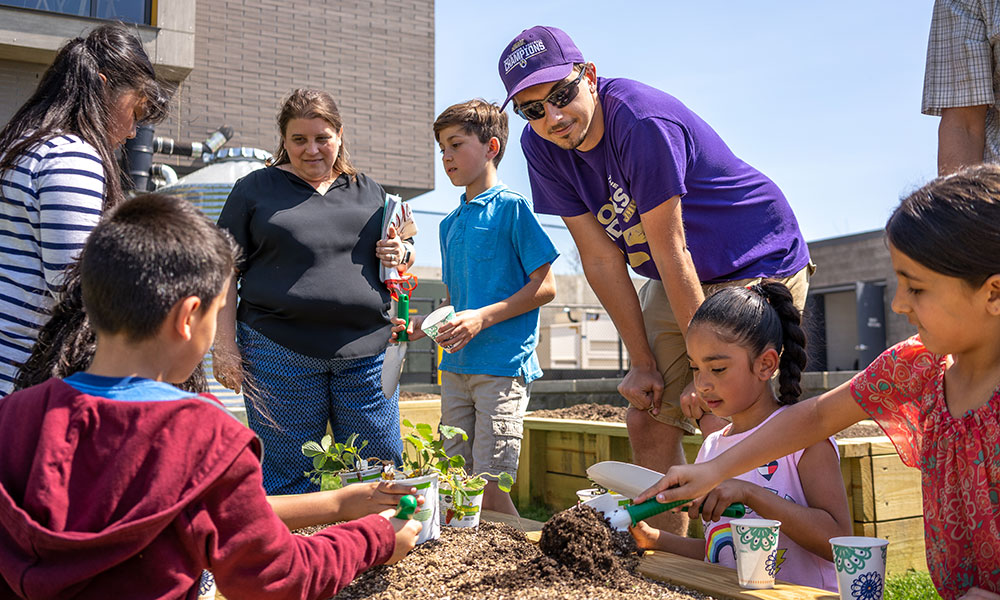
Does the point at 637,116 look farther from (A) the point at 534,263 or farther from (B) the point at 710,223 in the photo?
(A) the point at 534,263

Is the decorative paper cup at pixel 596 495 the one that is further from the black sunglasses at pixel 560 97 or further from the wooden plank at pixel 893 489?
the wooden plank at pixel 893 489

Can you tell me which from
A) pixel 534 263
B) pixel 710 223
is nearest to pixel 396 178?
pixel 534 263

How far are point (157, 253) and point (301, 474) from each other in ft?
5.76

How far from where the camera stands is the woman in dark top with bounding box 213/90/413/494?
9.23 ft

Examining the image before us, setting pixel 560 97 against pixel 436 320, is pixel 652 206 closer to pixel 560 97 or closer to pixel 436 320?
pixel 560 97

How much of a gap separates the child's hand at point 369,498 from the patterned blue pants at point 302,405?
44.8 inches

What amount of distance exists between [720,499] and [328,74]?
39.4ft

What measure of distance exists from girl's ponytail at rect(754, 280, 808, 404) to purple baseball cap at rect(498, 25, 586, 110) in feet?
2.95

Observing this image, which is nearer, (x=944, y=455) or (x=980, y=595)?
(x=980, y=595)

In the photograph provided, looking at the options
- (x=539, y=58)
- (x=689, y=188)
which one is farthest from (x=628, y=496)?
(x=539, y=58)

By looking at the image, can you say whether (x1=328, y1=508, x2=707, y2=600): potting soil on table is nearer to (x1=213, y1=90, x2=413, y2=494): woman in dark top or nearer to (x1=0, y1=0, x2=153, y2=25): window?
(x1=213, y1=90, x2=413, y2=494): woman in dark top

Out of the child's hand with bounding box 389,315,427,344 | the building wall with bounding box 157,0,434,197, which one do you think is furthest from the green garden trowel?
the building wall with bounding box 157,0,434,197

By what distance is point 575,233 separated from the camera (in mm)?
2875

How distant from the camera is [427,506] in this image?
182 cm
